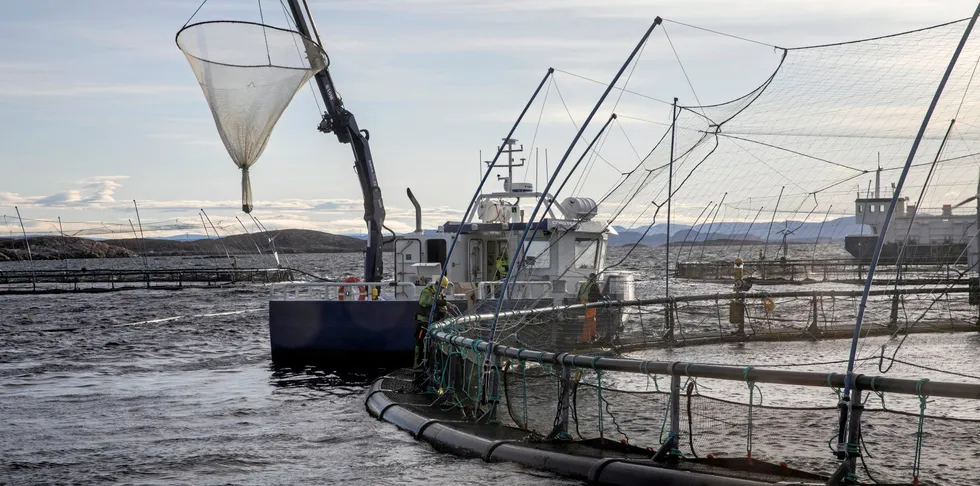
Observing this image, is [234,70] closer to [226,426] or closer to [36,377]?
[226,426]

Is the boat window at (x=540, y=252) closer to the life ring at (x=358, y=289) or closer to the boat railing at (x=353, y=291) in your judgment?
the boat railing at (x=353, y=291)

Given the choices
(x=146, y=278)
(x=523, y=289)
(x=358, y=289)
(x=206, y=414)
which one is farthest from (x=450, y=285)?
(x=146, y=278)

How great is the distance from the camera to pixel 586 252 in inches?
1033

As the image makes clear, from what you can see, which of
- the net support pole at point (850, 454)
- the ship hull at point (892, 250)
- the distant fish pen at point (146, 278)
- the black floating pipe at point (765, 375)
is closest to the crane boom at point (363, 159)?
the black floating pipe at point (765, 375)

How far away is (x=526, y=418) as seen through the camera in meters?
11.8

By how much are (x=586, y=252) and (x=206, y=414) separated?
12579 millimetres

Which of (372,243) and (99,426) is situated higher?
(372,243)

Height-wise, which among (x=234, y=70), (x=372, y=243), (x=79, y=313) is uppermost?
(x=234, y=70)

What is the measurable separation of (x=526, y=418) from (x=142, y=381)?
1221 cm

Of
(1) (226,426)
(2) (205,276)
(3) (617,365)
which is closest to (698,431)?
(3) (617,365)

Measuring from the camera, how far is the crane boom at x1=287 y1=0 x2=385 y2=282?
25906 mm

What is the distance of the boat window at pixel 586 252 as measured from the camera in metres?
25.8

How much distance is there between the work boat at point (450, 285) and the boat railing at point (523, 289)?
0.03 metres

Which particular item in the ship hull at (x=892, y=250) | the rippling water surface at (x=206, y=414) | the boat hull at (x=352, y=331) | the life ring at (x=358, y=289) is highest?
the ship hull at (x=892, y=250)
